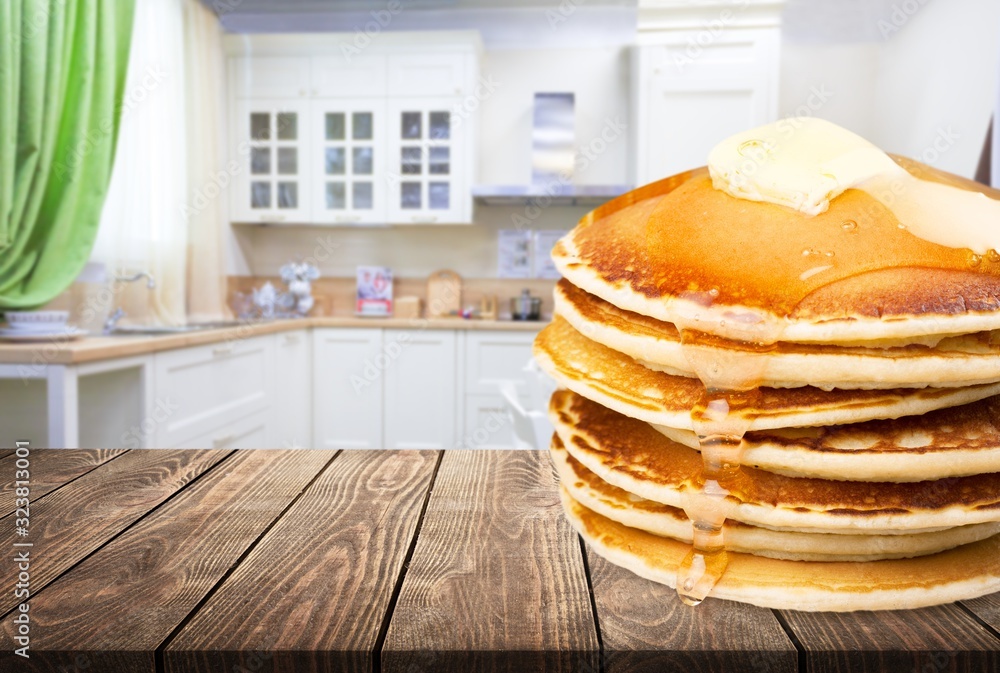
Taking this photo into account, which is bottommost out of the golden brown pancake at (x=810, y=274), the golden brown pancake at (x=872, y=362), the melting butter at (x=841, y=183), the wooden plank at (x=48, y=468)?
the wooden plank at (x=48, y=468)

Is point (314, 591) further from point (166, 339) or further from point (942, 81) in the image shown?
point (942, 81)

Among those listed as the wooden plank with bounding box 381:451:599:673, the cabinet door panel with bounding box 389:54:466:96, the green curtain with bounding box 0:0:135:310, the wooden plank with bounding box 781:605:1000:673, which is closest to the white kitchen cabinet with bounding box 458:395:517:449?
the cabinet door panel with bounding box 389:54:466:96

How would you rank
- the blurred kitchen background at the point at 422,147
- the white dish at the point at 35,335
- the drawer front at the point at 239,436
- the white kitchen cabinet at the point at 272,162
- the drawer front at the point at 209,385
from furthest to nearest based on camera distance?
the white kitchen cabinet at the point at 272,162 < the blurred kitchen background at the point at 422,147 < the drawer front at the point at 239,436 < the drawer front at the point at 209,385 < the white dish at the point at 35,335

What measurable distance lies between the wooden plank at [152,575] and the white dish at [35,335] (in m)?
1.90

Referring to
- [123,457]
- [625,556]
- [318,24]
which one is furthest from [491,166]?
[625,556]

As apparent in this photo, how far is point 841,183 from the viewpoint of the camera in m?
0.49

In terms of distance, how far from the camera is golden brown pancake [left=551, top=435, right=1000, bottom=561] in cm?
49

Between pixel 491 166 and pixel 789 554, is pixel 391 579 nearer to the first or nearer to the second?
pixel 789 554

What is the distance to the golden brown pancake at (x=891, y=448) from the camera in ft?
1.47

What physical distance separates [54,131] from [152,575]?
273 cm

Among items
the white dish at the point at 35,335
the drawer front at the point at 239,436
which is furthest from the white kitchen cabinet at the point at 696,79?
the white dish at the point at 35,335

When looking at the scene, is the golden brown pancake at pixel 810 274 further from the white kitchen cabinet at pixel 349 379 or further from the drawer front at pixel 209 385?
the white kitchen cabinet at pixel 349 379

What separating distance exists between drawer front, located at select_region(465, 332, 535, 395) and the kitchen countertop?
0.17 ft

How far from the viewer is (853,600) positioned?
0.46 m
